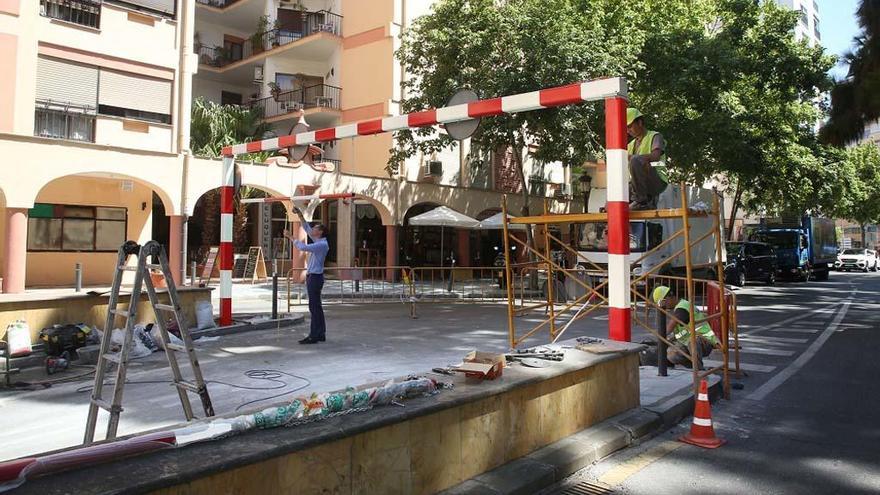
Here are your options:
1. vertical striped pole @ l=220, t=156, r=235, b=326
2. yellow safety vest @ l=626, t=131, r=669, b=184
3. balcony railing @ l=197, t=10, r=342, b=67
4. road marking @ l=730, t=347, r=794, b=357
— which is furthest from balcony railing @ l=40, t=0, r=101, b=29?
road marking @ l=730, t=347, r=794, b=357

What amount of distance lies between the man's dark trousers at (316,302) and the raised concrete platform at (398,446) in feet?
16.7

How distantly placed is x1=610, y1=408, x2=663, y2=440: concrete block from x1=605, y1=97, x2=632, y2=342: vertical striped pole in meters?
0.76

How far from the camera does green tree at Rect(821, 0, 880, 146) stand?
1652 cm

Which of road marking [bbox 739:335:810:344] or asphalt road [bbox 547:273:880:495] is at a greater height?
road marking [bbox 739:335:810:344]

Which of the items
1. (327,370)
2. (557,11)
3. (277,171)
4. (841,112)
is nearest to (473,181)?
(277,171)

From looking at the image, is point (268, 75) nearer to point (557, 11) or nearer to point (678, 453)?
point (557, 11)

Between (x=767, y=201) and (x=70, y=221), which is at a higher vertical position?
(x=767, y=201)

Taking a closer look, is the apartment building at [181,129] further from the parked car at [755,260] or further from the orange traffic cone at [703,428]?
the orange traffic cone at [703,428]

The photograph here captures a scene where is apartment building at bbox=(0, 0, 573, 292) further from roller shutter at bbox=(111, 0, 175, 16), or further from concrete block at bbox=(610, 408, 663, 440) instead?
concrete block at bbox=(610, 408, 663, 440)

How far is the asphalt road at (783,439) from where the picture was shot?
13.8ft

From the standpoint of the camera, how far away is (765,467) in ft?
14.9

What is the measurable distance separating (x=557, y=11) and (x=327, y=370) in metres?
12.9

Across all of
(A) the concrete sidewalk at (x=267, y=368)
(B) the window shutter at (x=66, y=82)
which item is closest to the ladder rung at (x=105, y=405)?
(A) the concrete sidewalk at (x=267, y=368)

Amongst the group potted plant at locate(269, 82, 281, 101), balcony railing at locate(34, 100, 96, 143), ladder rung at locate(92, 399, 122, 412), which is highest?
potted plant at locate(269, 82, 281, 101)
